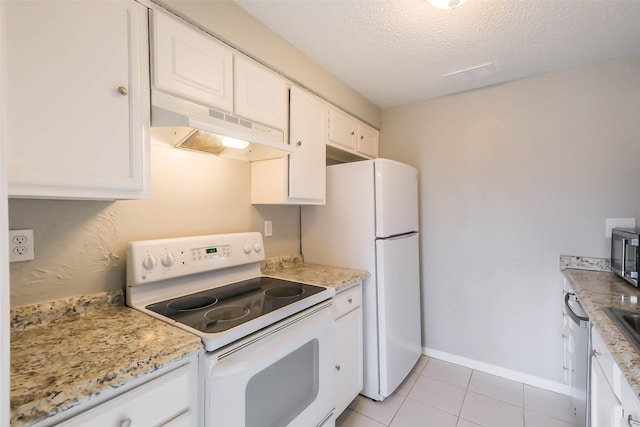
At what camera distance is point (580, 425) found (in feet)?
Result: 5.05

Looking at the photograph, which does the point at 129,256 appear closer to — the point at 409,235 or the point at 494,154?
the point at 409,235

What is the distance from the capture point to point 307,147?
189 centimetres

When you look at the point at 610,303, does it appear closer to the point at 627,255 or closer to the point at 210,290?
the point at 627,255

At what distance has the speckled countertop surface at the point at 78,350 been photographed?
653 millimetres

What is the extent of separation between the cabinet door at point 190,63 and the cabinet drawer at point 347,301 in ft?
3.97

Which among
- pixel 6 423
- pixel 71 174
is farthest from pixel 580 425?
pixel 71 174

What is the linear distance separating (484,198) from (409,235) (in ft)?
2.27

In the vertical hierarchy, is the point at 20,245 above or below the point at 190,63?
below

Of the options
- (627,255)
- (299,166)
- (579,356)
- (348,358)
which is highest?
(299,166)

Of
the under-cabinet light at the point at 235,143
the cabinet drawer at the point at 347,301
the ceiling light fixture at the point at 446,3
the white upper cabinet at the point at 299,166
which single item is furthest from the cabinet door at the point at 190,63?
the cabinet drawer at the point at 347,301

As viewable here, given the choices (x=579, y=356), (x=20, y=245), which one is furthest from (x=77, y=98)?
(x=579, y=356)

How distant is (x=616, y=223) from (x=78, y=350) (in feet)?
9.45

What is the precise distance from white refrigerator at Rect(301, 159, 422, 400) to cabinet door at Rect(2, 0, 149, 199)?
50.7 inches

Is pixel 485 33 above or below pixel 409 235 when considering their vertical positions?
above
